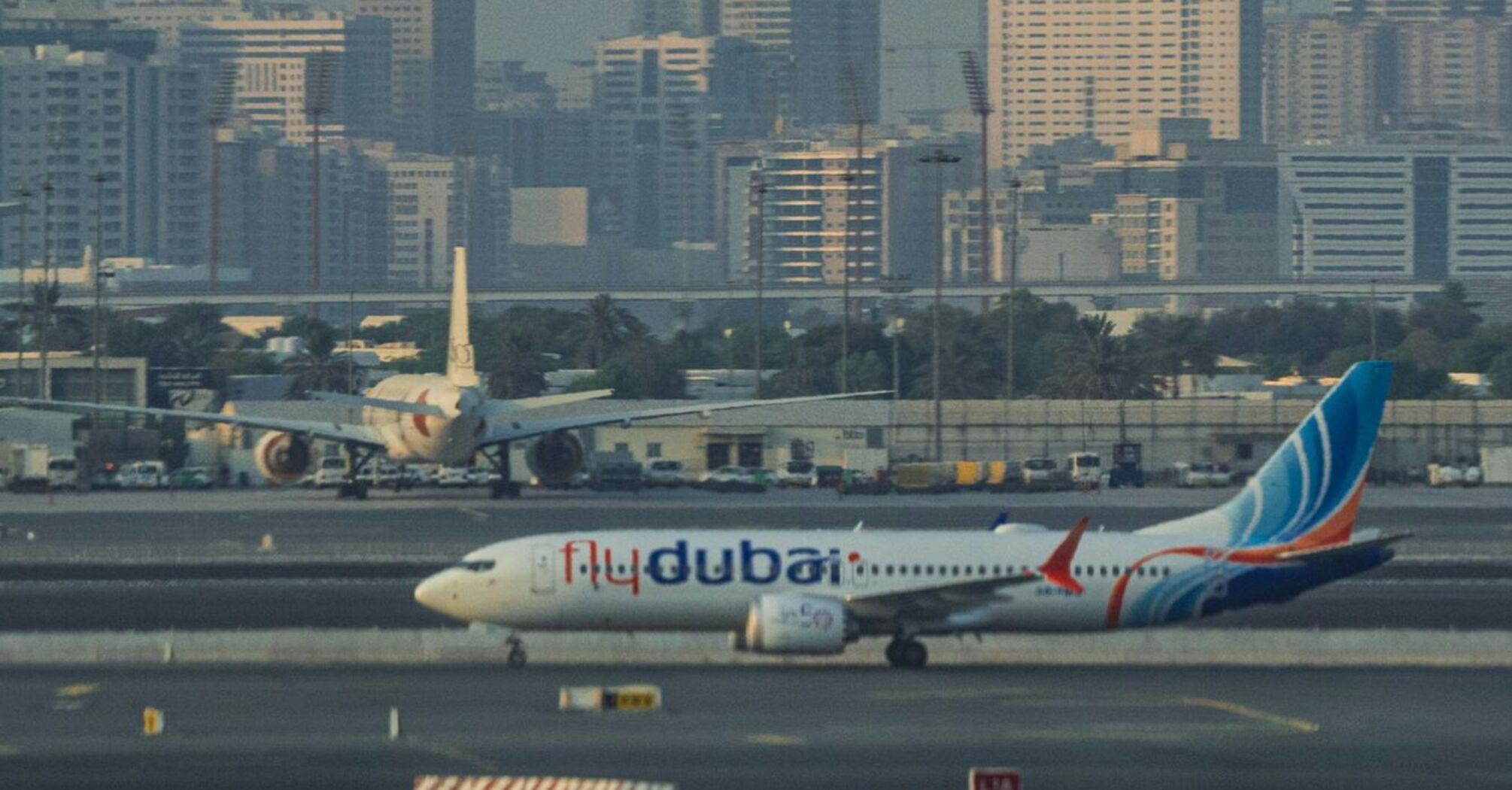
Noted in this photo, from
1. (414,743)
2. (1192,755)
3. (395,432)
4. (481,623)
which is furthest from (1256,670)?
(395,432)

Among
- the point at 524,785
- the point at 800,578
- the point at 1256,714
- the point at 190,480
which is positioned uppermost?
the point at 800,578

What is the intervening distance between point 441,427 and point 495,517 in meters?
9.38

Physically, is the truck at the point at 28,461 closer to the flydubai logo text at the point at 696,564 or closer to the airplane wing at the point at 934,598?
the flydubai logo text at the point at 696,564

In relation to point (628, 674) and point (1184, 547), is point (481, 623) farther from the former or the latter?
point (1184, 547)

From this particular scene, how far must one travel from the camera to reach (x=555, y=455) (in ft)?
337

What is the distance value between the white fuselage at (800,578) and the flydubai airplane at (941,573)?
31 mm

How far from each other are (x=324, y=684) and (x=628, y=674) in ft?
18.6

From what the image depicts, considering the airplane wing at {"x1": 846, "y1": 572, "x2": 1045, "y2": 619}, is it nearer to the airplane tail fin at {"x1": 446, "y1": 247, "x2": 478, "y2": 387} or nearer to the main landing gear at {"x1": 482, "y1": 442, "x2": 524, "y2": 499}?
the main landing gear at {"x1": 482, "y1": 442, "x2": 524, "y2": 499}

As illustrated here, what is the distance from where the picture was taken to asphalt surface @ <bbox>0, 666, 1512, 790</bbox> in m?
39.5

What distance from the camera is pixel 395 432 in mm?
99875

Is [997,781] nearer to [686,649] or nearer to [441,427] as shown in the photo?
[686,649]

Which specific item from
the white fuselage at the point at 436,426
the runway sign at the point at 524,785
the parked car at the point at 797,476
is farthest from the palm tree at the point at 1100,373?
the runway sign at the point at 524,785

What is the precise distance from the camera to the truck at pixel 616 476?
108m

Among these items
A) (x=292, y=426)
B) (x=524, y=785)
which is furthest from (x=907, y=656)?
(x=292, y=426)
